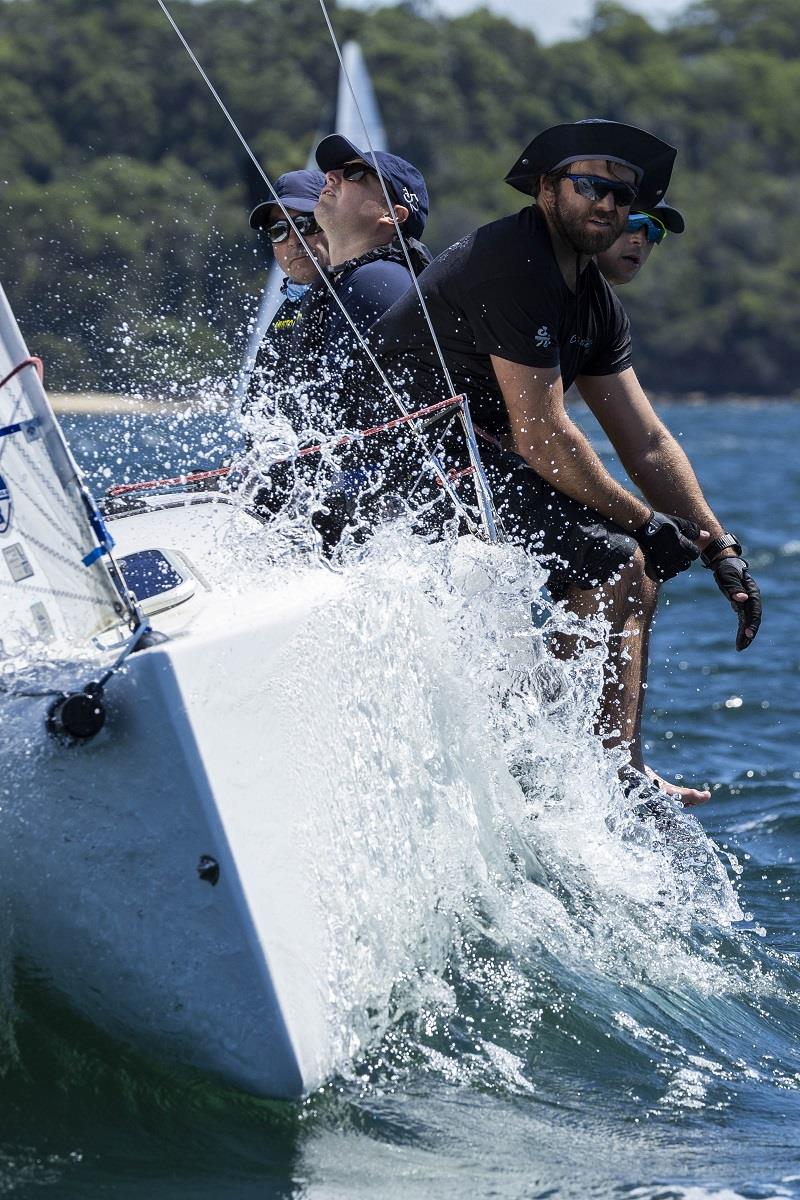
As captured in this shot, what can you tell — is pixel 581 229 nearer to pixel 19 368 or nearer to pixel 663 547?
pixel 663 547

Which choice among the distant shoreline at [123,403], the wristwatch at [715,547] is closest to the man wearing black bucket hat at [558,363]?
the wristwatch at [715,547]

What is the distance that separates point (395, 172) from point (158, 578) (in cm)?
141

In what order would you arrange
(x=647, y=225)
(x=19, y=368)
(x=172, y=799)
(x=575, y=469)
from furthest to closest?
(x=647, y=225) < (x=575, y=469) < (x=19, y=368) < (x=172, y=799)

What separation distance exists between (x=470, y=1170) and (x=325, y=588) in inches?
38.1

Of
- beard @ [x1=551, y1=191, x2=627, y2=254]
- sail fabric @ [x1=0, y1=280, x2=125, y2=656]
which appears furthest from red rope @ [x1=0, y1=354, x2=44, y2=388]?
beard @ [x1=551, y1=191, x2=627, y2=254]

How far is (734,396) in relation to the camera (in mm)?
67750

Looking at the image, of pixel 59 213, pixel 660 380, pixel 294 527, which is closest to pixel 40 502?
pixel 294 527

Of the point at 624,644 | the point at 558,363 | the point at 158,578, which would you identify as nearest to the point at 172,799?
the point at 158,578

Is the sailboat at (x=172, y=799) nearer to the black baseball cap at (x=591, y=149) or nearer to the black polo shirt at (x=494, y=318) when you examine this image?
the black polo shirt at (x=494, y=318)

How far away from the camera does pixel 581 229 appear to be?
354 centimetres

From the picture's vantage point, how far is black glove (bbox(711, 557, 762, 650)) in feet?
12.9

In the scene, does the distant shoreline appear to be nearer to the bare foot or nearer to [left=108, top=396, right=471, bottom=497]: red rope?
[left=108, top=396, right=471, bottom=497]: red rope

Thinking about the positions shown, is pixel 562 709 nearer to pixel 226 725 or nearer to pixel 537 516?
pixel 537 516

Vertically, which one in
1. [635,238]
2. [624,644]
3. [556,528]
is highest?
[635,238]
